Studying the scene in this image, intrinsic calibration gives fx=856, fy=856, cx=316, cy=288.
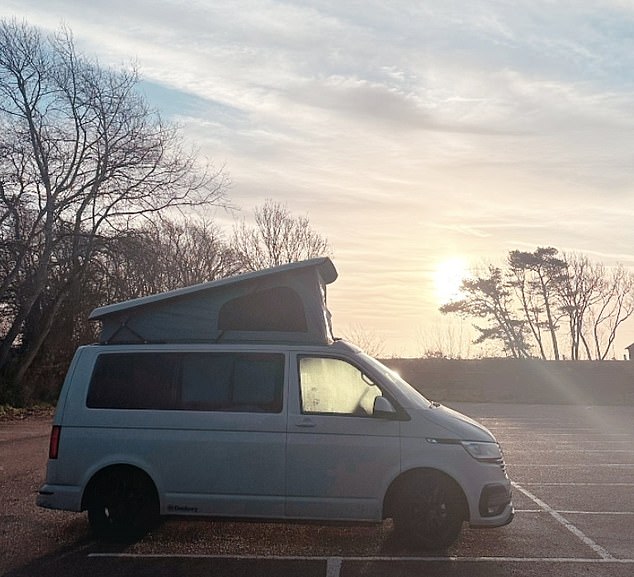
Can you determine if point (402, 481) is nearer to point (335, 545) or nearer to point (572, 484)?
point (335, 545)

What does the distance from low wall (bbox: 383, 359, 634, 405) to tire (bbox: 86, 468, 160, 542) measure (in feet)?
102

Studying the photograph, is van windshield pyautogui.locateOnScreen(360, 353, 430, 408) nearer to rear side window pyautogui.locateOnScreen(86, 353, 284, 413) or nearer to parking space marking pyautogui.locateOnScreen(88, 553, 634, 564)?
rear side window pyautogui.locateOnScreen(86, 353, 284, 413)

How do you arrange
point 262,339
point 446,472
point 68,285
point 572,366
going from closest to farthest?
point 446,472
point 262,339
point 68,285
point 572,366

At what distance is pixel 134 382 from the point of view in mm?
8320

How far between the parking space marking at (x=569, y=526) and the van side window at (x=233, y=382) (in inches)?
128

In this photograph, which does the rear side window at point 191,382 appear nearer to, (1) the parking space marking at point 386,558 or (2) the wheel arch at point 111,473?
(2) the wheel arch at point 111,473

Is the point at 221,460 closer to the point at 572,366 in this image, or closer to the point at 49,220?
the point at 49,220

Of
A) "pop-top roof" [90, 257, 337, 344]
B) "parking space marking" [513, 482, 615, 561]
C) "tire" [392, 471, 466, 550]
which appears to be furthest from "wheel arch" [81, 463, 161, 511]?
"parking space marking" [513, 482, 615, 561]

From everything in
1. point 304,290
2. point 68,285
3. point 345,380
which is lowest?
point 345,380

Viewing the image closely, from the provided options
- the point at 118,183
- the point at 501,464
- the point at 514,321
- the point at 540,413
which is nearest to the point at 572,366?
the point at 514,321

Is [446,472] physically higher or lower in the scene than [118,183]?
lower

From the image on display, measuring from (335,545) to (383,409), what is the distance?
1.41 meters

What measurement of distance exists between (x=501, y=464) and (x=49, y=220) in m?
20.3

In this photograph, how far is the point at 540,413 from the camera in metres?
28.8
